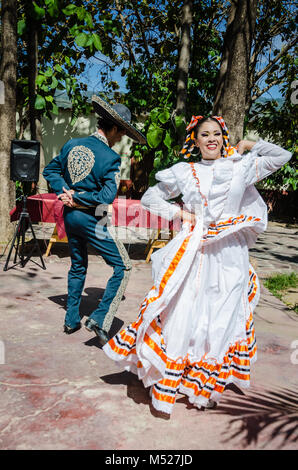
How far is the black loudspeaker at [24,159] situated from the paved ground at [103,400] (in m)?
2.27

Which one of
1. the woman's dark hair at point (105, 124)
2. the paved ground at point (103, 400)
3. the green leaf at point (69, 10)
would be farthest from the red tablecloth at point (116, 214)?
the woman's dark hair at point (105, 124)

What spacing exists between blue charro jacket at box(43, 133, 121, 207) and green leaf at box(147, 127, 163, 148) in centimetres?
423

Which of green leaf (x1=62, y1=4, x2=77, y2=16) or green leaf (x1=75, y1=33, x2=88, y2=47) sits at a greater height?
green leaf (x1=62, y1=4, x2=77, y2=16)

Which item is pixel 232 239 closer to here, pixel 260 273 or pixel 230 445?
pixel 230 445

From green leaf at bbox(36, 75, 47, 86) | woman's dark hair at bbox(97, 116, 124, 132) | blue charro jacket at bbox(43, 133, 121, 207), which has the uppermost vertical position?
green leaf at bbox(36, 75, 47, 86)

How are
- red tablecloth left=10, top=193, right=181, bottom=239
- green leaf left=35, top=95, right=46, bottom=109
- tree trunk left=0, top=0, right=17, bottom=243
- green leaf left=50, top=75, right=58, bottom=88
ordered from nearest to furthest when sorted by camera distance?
red tablecloth left=10, top=193, right=181, bottom=239
tree trunk left=0, top=0, right=17, bottom=243
green leaf left=35, top=95, right=46, bottom=109
green leaf left=50, top=75, right=58, bottom=88

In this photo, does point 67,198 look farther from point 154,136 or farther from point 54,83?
point 54,83

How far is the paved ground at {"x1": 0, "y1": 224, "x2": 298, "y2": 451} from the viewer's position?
7.41 feet

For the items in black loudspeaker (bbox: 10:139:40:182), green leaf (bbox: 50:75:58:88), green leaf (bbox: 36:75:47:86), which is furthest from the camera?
green leaf (bbox: 50:75:58:88)

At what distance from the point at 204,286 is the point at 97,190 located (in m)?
1.37

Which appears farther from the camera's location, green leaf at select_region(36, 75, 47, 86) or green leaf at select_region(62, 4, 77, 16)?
green leaf at select_region(36, 75, 47, 86)

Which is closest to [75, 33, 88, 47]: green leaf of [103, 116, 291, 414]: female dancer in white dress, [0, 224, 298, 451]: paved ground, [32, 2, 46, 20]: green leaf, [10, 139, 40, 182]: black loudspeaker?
[32, 2, 46, 20]: green leaf

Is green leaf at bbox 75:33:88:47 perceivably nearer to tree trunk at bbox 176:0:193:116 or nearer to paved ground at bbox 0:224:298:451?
tree trunk at bbox 176:0:193:116

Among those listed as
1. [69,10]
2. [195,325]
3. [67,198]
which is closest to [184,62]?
[69,10]
